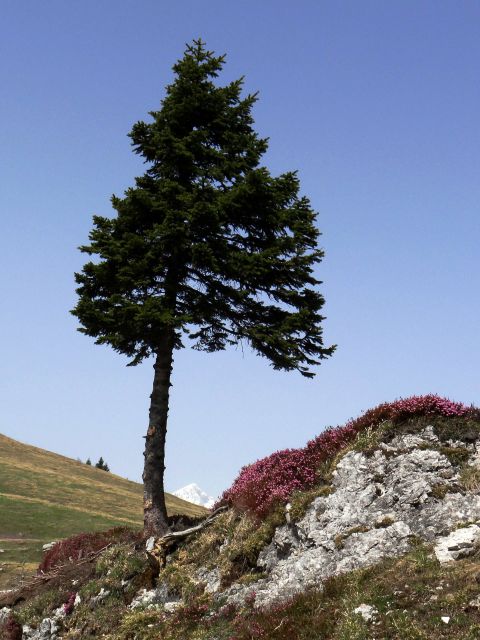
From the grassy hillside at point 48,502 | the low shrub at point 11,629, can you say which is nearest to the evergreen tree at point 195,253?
the low shrub at point 11,629

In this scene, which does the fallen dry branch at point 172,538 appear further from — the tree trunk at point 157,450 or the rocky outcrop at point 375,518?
the rocky outcrop at point 375,518

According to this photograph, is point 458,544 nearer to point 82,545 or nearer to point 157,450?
point 157,450

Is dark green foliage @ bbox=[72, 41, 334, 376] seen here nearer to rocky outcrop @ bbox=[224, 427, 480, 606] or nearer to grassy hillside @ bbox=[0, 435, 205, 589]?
rocky outcrop @ bbox=[224, 427, 480, 606]

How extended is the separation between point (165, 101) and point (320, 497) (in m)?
17.0

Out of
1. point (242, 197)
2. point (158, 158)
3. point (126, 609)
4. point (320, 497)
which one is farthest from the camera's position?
point (158, 158)

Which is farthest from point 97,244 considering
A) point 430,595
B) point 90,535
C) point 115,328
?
point 430,595

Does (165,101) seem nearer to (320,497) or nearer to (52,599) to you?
(320,497)

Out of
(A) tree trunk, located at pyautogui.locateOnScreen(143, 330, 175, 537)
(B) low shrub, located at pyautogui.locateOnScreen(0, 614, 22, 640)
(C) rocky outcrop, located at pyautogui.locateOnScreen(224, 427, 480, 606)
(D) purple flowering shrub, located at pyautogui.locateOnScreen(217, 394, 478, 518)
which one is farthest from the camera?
(A) tree trunk, located at pyautogui.locateOnScreen(143, 330, 175, 537)

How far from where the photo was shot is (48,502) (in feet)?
169

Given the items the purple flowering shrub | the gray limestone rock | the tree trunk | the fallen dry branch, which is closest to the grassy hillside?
the tree trunk

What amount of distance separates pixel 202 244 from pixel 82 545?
44.1 feet

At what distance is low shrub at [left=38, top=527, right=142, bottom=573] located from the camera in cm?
2199

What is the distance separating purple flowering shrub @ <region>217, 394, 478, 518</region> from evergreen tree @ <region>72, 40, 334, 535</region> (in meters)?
4.12

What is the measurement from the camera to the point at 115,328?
2064cm
